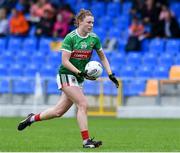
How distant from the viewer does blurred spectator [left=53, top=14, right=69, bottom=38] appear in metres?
27.4

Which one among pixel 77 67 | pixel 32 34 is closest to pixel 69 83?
pixel 77 67

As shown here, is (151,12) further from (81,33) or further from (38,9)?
(81,33)

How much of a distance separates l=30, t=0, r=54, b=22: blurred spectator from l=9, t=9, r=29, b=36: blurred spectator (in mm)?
399

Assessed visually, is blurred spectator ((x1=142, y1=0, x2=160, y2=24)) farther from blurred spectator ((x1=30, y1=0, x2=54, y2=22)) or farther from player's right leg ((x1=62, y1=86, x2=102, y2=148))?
player's right leg ((x1=62, y1=86, x2=102, y2=148))

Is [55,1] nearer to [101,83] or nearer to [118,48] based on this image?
[118,48]

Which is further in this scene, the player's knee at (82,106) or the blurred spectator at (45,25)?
the blurred spectator at (45,25)

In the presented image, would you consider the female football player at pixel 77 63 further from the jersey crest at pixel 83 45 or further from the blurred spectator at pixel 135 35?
the blurred spectator at pixel 135 35

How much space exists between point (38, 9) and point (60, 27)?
62.8 inches

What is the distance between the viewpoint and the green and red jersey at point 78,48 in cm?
1226

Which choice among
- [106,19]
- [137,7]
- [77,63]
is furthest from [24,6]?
[77,63]

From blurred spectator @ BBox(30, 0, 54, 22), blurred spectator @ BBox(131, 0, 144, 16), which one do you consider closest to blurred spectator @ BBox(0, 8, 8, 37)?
blurred spectator @ BBox(30, 0, 54, 22)

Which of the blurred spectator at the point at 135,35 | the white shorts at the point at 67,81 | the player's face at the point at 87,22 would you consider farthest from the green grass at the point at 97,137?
the blurred spectator at the point at 135,35

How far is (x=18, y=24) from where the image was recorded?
93.6 ft

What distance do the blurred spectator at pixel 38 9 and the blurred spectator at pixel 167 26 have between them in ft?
13.5
